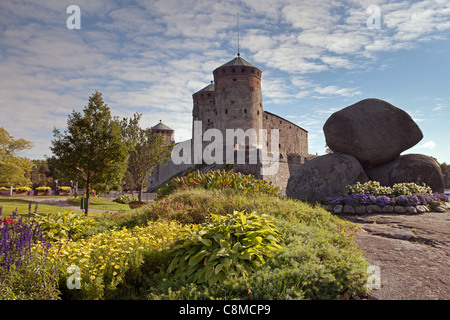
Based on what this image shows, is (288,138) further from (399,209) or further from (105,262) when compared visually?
(105,262)

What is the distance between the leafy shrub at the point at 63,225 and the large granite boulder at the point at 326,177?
9245 millimetres

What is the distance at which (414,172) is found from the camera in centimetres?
1398

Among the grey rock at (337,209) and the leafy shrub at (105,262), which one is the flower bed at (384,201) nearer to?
the grey rock at (337,209)

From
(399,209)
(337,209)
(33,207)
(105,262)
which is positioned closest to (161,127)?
(33,207)

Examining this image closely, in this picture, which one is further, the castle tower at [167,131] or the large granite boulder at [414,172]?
the castle tower at [167,131]

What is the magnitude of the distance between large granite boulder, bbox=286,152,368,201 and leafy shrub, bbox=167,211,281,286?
8869mm

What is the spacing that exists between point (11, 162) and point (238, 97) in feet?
91.7

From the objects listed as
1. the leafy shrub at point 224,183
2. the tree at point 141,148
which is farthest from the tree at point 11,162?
the leafy shrub at point 224,183

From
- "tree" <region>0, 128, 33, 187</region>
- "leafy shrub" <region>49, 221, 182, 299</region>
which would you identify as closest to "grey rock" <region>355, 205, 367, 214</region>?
"leafy shrub" <region>49, 221, 182, 299</region>

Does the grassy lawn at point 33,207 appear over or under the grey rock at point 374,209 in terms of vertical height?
under

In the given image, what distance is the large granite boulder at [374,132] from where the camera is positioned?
14.1 m

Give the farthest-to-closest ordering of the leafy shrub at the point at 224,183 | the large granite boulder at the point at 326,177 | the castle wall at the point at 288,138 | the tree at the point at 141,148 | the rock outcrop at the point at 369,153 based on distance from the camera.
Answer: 1. the castle wall at the point at 288,138
2. the tree at the point at 141,148
3. the rock outcrop at the point at 369,153
4. the large granite boulder at the point at 326,177
5. the leafy shrub at the point at 224,183

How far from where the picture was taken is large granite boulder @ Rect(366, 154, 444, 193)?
1391 cm

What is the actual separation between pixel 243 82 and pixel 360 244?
3738 cm
